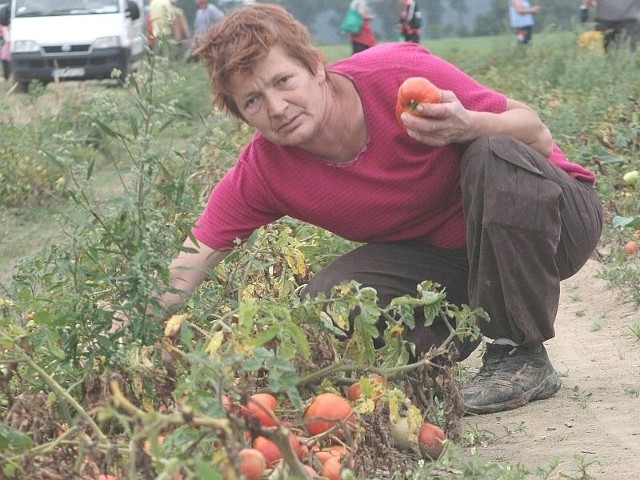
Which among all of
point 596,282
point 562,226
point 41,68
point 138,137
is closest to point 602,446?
point 562,226

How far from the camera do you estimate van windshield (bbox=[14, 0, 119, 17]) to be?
17.6 meters

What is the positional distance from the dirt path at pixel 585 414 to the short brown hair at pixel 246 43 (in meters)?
1.07

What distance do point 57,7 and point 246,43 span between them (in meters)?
15.0

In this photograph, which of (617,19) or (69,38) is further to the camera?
(69,38)

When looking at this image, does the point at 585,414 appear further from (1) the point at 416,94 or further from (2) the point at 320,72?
(2) the point at 320,72

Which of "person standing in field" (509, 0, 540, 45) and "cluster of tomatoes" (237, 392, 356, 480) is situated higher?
"cluster of tomatoes" (237, 392, 356, 480)

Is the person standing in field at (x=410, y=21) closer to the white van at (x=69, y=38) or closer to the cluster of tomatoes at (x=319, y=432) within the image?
the white van at (x=69, y=38)

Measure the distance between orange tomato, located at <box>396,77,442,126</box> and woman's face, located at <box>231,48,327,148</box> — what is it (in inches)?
9.3

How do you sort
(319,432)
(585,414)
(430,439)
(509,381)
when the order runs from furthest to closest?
(509,381) < (585,414) < (430,439) < (319,432)

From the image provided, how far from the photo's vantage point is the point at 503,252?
358cm

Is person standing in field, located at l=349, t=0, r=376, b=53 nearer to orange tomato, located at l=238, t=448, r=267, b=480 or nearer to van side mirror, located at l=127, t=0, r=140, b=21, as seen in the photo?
van side mirror, located at l=127, t=0, r=140, b=21

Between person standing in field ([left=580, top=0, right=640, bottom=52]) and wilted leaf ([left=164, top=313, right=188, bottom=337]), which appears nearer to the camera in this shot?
wilted leaf ([left=164, top=313, right=188, bottom=337])

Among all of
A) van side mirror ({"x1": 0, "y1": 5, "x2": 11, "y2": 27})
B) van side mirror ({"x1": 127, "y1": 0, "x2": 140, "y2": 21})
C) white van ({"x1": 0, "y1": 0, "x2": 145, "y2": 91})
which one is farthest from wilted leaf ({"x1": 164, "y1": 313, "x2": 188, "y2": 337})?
van side mirror ({"x1": 0, "y1": 5, "x2": 11, "y2": 27})

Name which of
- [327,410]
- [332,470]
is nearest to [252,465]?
[332,470]
